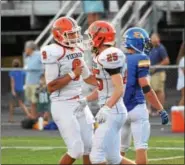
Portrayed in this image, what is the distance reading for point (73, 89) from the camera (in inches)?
438

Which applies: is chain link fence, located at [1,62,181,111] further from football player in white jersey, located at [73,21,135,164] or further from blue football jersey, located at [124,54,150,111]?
football player in white jersey, located at [73,21,135,164]

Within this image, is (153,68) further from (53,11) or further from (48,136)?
(53,11)

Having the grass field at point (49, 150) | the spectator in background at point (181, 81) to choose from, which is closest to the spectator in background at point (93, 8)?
the spectator in background at point (181, 81)

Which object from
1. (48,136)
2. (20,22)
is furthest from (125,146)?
(20,22)

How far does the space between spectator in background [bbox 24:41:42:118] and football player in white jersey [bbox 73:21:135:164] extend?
29.8ft

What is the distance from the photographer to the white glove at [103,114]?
1016 centimetres

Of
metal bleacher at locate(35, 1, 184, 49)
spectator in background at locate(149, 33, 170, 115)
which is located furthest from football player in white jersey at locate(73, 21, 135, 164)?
metal bleacher at locate(35, 1, 184, 49)

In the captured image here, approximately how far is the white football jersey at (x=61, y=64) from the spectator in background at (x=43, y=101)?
26.9 feet

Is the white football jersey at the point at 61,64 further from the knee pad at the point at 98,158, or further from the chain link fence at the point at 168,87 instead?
the chain link fence at the point at 168,87

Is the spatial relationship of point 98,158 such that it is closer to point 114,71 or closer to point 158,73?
point 114,71

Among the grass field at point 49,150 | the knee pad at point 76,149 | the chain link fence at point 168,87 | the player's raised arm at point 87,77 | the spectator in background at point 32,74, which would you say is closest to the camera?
the knee pad at point 76,149

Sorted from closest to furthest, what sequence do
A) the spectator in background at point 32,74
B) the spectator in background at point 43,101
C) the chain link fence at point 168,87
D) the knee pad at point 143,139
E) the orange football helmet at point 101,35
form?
the orange football helmet at point 101,35
the knee pad at point 143,139
the spectator in background at point 43,101
the spectator in background at point 32,74
the chain link fence at point 168,87

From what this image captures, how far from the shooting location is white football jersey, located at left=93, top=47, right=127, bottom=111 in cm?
1020

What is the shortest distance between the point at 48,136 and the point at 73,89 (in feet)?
22.4
